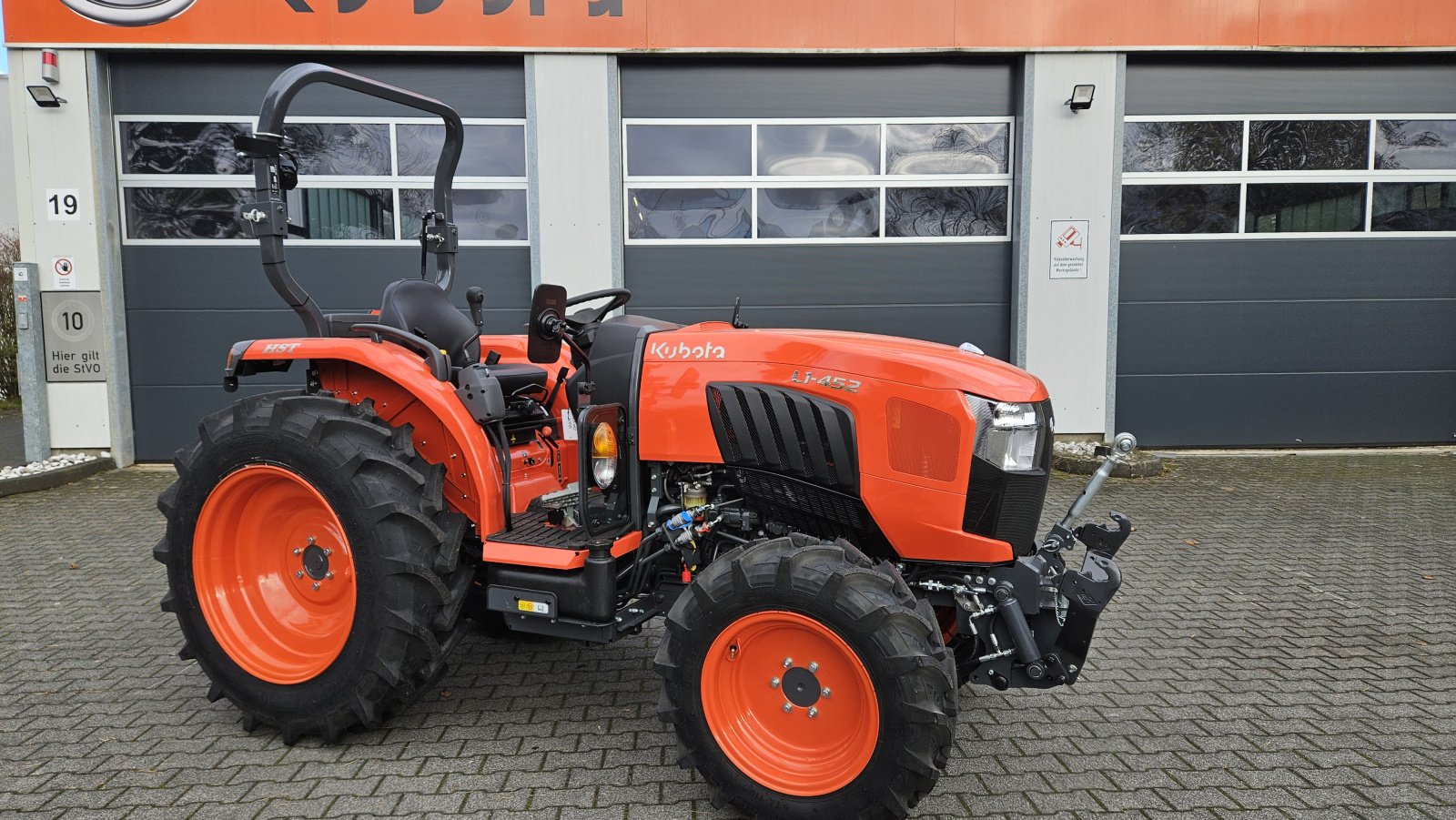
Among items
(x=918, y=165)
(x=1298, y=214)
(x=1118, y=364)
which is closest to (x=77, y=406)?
(x=918, y=165)

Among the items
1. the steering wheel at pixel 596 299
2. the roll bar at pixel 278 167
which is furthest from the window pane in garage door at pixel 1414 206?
the roll bar at pixel 278 167

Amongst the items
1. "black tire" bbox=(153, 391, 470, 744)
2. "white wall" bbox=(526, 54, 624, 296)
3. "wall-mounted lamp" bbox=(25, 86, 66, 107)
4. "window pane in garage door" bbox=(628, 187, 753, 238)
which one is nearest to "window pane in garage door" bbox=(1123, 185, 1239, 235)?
"window pane in garage door" bbox=(628, 187, 753, 238)

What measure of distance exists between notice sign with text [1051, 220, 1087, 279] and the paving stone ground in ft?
11.5

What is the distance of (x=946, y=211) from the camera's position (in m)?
8.01

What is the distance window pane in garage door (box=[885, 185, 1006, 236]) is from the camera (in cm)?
797

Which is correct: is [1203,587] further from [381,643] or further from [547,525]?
[381,643]

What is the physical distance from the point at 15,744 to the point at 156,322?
5801 millimetres

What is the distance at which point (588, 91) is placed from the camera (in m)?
7.51

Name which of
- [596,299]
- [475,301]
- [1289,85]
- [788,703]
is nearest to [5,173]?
[475,301]

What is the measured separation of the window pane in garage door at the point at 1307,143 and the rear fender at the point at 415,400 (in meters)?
7.79

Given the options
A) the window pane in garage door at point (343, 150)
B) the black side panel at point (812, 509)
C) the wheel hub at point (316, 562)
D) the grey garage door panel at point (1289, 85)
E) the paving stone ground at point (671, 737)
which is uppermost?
the grey garage door panel at point (1289, 85)

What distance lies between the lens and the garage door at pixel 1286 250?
7961 mm

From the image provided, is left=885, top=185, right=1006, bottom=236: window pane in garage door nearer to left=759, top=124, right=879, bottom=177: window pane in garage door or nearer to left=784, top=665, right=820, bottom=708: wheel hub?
left=759, top=124, right=879, bottom=177: window pane in garage door

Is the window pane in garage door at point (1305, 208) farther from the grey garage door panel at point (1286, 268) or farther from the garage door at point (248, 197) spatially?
the garage door at point (248, 197)
